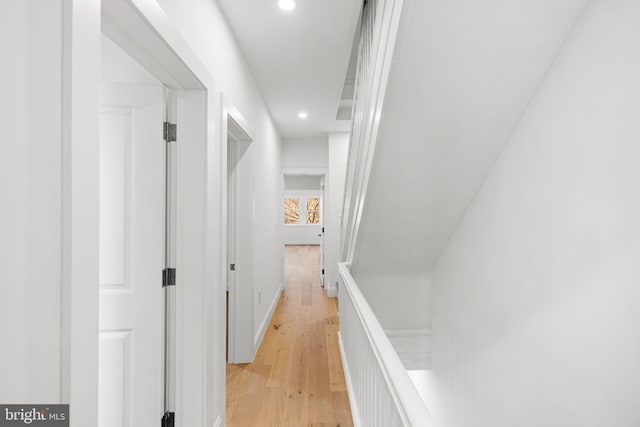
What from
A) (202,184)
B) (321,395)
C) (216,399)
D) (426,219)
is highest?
(202,184)

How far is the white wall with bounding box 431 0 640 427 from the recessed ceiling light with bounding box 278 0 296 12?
1347 mm

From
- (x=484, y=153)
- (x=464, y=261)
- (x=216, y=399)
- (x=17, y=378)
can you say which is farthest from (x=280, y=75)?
(x=17, y=378)

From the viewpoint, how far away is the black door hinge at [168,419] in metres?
1.56

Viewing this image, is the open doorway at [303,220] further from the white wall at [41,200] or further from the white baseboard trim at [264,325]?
the white wall at [41,200]

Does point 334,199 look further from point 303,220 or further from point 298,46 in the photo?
point 303,220

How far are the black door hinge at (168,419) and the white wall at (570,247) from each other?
5.34 ft

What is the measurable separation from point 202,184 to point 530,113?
1501 millimetres

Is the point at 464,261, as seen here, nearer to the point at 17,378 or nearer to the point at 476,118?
the point at 476,118

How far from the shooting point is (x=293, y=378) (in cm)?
257

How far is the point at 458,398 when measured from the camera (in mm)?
2154

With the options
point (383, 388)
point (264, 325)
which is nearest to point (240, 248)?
point (264, 325)

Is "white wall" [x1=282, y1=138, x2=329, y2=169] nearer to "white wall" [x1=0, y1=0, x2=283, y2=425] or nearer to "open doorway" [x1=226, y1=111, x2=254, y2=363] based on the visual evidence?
"open doorway" [x1=226, y1=111, x2=254, y2=363]

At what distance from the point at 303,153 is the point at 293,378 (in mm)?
3447

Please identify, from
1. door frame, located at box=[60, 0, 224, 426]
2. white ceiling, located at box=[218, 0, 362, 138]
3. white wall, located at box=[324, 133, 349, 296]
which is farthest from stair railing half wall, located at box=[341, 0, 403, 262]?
white wall, located at box=[324, 133, 349, 296]
